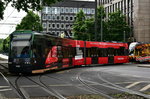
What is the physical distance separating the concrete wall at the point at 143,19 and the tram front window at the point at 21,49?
169 ft

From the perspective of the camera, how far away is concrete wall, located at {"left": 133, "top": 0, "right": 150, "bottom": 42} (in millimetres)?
67062

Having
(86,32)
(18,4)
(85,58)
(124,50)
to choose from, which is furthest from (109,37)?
(18,4)

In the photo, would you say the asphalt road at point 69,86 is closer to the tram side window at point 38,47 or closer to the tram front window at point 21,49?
the tram front window at point 21,49

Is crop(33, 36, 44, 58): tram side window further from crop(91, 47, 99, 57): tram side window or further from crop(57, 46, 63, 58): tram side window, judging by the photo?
crop(91, 47, 99, 57): tram side window

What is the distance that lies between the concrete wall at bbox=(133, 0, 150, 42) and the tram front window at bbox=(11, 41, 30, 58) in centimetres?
5144

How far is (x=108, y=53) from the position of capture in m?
34.3

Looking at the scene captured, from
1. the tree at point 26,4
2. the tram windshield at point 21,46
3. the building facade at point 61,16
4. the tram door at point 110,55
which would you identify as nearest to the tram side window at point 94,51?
the tram door at point 110,55

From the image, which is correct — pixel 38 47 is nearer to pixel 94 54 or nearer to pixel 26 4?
pixel 26 4

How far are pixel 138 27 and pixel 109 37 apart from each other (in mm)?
7348

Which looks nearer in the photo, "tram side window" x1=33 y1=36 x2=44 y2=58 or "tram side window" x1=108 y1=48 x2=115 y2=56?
"tram side window" x1=33 y1=36 x2=44 y2=58

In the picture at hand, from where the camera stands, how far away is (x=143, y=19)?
67.1 metres

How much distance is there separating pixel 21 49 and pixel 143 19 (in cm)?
5197

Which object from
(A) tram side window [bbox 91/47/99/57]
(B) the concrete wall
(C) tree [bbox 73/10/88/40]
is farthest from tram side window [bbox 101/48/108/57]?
(B) the concrete wall

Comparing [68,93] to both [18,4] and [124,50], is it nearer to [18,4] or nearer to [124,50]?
[18,4]
